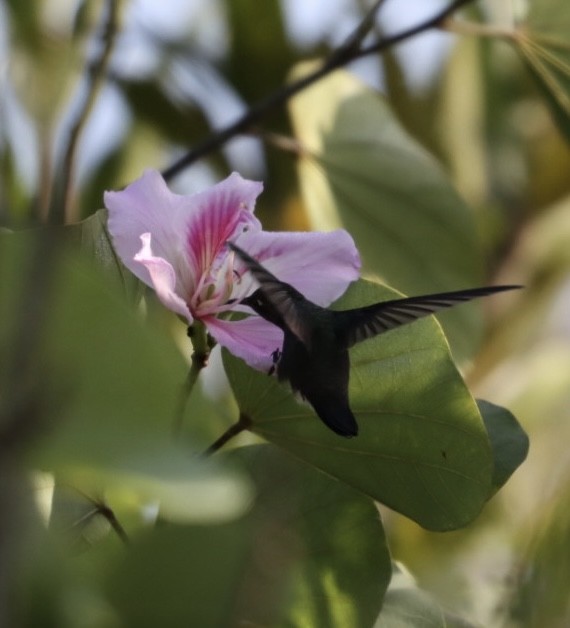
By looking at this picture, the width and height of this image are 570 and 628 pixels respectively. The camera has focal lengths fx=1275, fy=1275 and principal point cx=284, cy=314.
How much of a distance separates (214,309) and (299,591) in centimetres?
17

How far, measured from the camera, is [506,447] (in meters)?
0.66

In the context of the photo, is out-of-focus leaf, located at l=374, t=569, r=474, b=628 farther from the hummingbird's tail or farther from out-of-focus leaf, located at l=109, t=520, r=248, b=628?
out-of-focus leaf, located at l=109, t=520, r=248, b=628

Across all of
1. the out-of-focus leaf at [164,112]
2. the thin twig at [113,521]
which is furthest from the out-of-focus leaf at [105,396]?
the out-of-focus leaf at [164,112]

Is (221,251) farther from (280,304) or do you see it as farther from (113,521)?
(113,521)

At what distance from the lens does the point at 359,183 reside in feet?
3.64

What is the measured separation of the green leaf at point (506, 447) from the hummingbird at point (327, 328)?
0.07 meters

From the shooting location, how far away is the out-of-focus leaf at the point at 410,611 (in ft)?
2.23

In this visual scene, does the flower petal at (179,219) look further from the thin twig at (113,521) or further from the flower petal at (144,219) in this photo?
the thin twig at (113,521)

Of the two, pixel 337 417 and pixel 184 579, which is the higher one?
pixel 184 579

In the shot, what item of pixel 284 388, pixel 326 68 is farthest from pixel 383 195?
pixel 284 388

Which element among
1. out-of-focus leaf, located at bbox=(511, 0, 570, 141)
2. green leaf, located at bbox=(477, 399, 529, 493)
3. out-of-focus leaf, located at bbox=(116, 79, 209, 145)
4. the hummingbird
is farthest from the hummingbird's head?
out-of-focus leaf, located at bbox=(116, 79, 209, 145)

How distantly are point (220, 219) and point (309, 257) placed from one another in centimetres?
5

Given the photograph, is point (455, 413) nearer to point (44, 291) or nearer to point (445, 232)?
point (44, 291)

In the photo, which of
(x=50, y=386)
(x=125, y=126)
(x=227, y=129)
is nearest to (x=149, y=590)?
(x=50, y=386)
